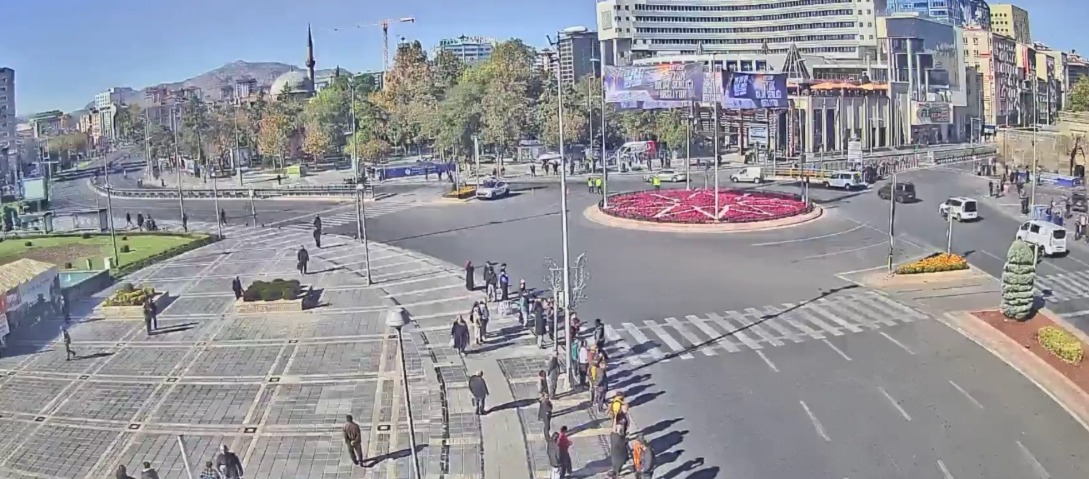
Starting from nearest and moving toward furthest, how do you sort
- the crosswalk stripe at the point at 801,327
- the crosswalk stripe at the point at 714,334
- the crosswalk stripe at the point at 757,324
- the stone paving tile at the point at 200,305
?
the crosswalk stripe at the point at 714,334 < the crosswalk stripe at the point at 757,324 < the crosswalk stripe at the point at 801,327 < the stone paving tile at the point at 200,305

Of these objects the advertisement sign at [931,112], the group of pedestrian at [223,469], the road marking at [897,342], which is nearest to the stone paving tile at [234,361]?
the group of pedestrian at [223,469]

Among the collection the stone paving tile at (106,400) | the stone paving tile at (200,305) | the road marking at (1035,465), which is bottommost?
the road marking at (1035,465)

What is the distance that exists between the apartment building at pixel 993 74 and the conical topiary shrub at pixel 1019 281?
515ft

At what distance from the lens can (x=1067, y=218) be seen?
49906 millimetres

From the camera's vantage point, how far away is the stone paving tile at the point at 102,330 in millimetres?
30281

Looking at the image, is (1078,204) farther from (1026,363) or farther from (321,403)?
(321,403)

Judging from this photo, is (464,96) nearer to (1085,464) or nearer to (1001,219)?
(1001,219)

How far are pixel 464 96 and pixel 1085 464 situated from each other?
7569 cm

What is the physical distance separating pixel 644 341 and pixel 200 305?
671 inches

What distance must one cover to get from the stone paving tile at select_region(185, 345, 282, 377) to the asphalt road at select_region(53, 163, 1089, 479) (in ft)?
32.1

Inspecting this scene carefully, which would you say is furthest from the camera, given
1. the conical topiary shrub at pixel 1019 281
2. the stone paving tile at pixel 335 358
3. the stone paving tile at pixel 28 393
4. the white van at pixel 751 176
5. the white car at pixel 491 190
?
the white van at pixel 751 176

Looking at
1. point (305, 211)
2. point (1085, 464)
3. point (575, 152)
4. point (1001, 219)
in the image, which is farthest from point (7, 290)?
point (575, 152)

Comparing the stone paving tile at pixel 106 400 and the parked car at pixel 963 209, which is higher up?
the parked car at pixel 963 209

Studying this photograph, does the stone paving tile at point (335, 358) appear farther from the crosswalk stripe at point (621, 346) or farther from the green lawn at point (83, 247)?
the green lawn at point (83, 247)
